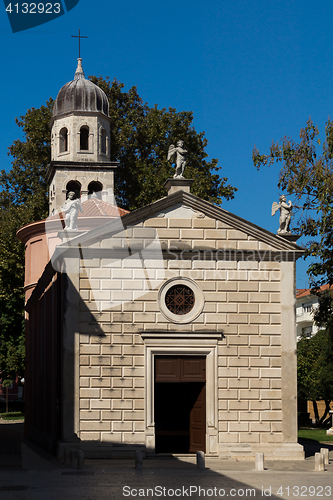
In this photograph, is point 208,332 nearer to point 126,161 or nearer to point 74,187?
point 74,187

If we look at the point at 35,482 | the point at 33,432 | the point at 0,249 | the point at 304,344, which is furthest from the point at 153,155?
the point at 35,482

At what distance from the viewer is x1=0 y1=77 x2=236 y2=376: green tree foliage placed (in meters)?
43.8

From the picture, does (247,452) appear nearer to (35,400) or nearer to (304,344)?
(35,400)

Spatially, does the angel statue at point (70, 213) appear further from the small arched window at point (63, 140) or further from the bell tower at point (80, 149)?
the small arched window at point (63, 140)

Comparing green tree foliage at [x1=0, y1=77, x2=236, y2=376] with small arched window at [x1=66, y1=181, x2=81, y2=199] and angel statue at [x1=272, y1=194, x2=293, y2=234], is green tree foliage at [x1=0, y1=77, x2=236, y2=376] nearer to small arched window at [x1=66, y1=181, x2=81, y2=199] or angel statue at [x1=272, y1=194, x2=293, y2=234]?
small arched window at [x1=66, y1=181, x2=81, y2=199]

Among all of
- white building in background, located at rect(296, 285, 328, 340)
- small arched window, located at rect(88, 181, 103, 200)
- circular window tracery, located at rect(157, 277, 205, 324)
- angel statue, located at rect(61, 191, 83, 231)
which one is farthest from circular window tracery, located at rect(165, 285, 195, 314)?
white building in background, located at rect(296, 285, 328, 340)

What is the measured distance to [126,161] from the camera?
1842 inches

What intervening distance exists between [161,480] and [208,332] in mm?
6562

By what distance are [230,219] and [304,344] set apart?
3180 cm

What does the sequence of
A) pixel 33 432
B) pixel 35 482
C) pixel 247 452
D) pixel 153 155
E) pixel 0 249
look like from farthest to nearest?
pixel 153 155 < pixel 0 249 < pixel 33 432 < pixel 247 452 < pixel 35 482

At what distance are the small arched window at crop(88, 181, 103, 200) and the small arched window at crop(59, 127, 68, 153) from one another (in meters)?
2.40

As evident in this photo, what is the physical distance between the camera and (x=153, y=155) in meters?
47.2

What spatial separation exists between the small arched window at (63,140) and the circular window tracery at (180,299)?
54.3ft

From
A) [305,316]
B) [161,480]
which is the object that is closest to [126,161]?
[161,480]
